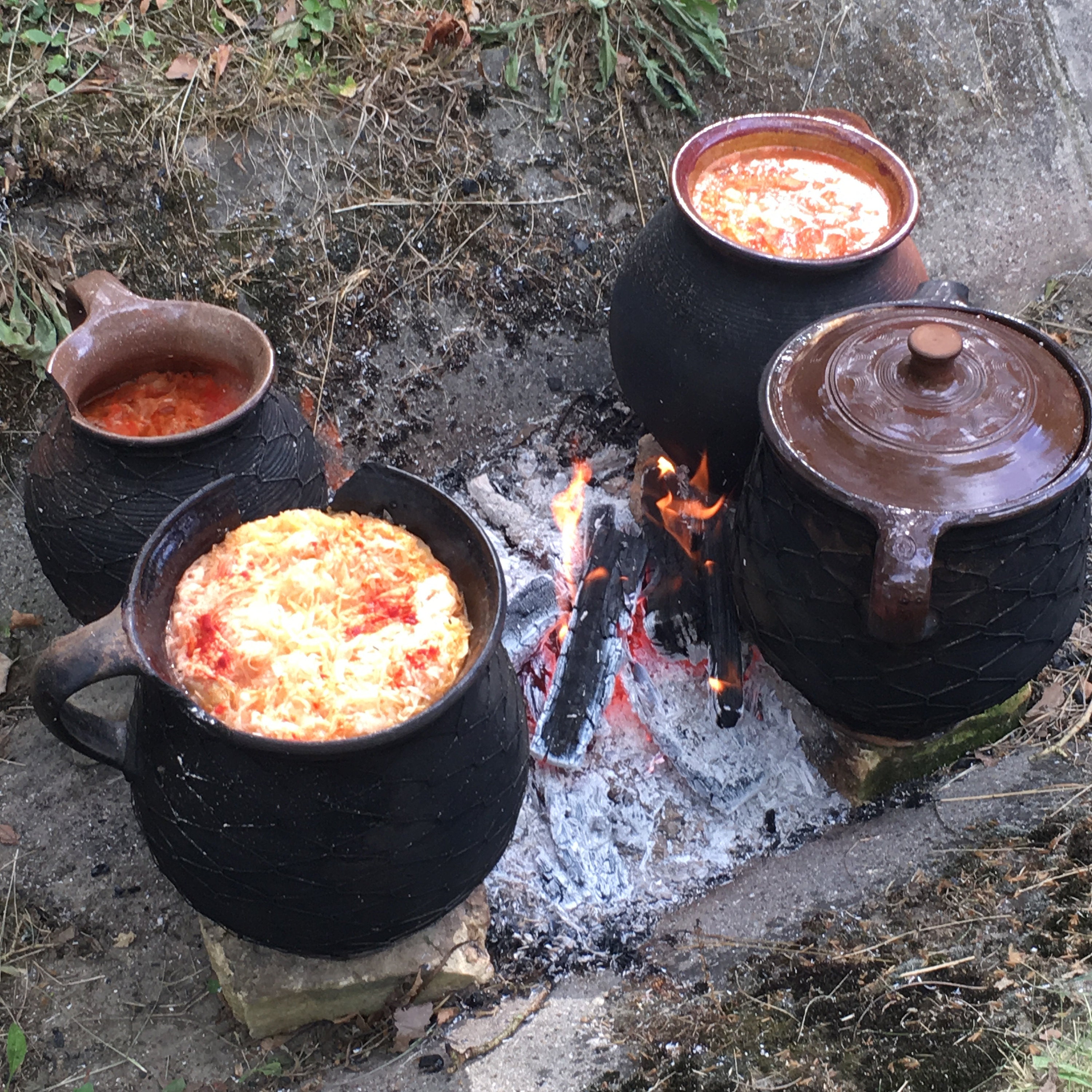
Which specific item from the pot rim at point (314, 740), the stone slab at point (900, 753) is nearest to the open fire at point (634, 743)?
the stone slab at point (900, 753)

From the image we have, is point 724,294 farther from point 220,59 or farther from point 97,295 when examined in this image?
point 220,59

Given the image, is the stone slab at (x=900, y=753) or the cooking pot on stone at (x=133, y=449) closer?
the cooking pot on stone at (x=133, y=449)

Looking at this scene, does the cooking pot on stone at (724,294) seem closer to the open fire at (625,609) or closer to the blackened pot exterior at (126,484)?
the open fire at (625,609)

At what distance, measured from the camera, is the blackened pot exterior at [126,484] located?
116 inches

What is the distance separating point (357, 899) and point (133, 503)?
1441mm

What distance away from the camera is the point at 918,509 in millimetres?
2500

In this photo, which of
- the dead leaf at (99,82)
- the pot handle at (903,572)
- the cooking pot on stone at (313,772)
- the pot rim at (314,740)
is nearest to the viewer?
the pot rim at (314,740)

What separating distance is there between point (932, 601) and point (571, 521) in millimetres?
1721

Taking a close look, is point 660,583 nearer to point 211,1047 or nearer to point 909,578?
point 909,578

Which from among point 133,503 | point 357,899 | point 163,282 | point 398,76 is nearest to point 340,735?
point 357,899

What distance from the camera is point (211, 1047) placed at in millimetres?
2943

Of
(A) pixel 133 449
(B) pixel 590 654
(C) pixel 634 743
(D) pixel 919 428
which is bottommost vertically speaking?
(C) pixel 634 743

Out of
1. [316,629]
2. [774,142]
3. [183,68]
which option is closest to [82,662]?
[316,629]

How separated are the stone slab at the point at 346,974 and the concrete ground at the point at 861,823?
18 cm
